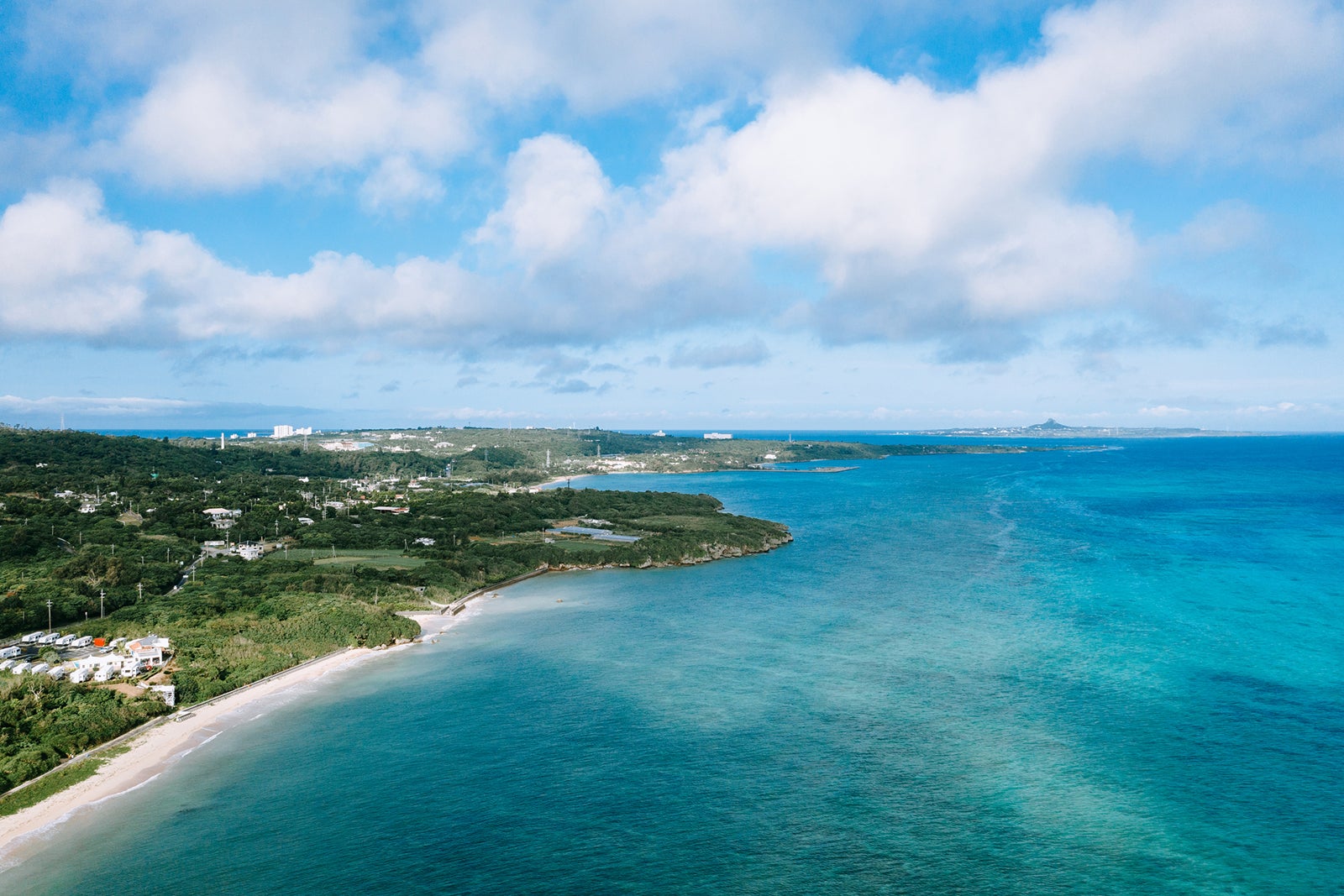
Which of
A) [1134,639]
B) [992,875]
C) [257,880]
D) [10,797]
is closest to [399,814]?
[257,880]

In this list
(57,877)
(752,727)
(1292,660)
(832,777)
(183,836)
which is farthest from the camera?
(1292,660)

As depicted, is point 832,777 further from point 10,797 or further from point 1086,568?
point 1086,568

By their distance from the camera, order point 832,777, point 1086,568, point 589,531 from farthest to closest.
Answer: point 589,531
point 1086,568
point 832,777

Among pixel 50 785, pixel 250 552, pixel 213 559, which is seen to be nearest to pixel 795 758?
pixel 50 785

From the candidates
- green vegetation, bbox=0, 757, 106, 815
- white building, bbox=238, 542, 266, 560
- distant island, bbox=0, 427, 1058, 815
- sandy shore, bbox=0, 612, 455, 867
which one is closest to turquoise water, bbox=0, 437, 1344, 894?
sandy shore, bbox=0, 612, 455, 867

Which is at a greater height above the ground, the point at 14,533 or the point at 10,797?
the point at 14,533

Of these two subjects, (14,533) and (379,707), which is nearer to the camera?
(379,707)

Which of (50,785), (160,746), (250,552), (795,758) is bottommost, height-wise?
(160,746)

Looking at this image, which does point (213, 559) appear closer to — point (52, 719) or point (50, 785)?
point (52, 719)
